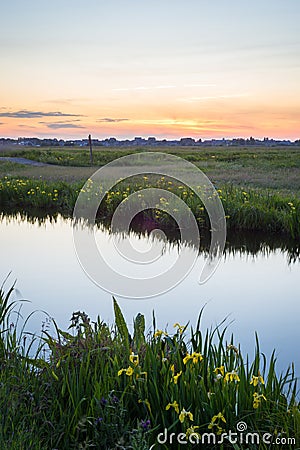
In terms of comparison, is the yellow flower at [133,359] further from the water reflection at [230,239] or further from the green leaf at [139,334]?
the water reflection at [230,239]

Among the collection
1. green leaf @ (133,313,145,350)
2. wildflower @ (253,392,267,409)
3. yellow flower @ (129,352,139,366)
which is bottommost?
wildflower @ (253,392,267,409)

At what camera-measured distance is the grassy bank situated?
968 centimetres

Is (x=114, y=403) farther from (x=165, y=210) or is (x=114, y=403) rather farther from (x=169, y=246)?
(x=165, y=210)

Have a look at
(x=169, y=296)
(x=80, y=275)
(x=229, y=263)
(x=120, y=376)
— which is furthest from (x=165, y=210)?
(x=120, y=376)

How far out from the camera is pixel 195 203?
1062cm

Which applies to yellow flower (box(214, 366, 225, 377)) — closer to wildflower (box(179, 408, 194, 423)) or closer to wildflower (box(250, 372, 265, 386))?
wildflower (box(250, 372, 265, 386))

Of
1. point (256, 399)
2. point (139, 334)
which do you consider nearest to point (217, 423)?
point (256, 399)

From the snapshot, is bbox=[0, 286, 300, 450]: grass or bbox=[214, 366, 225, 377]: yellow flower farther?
bbox=[214, 366, 225, 377]: yellow flower

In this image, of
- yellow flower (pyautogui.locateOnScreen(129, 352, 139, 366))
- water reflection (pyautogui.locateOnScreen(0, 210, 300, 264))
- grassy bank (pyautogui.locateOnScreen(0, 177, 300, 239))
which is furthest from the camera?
grassy bank (pyautogui.locateOnScreen(0, 177, 300, 239))

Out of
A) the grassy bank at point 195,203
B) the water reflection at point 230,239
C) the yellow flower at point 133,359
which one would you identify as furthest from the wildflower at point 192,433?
the grassy bank at point 195,203

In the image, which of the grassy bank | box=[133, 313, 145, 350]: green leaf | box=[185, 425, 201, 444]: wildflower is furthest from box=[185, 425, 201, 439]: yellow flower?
the grassy bank

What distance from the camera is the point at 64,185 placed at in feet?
44.8

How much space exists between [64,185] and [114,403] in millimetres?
11064

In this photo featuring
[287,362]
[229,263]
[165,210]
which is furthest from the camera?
[165,210]
